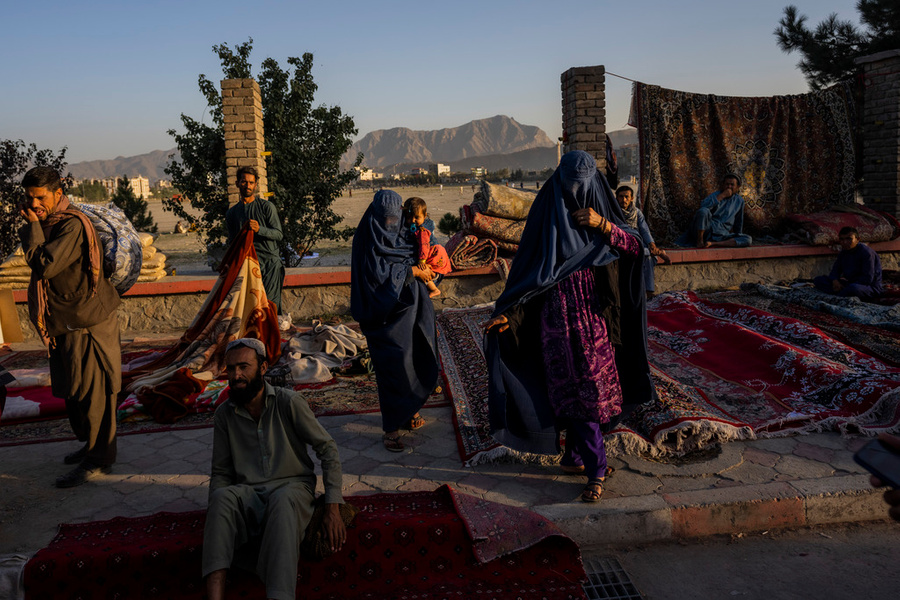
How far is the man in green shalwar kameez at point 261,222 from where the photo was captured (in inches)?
264

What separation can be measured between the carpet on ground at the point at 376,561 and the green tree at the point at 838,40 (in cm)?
1156

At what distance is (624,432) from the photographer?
4090 mm

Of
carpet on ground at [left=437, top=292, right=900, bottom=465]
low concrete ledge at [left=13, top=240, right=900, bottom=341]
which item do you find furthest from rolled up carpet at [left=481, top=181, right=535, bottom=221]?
carpet on ground at [left=437, top=292, right=900, bottom=465]

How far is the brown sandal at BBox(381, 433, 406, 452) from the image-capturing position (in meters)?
4.29

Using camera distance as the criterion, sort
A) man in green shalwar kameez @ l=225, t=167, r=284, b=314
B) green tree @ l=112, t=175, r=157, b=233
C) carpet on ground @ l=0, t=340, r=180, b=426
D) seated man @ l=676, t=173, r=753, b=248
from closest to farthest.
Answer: carpet on ground @ l=0, t=340, r=180, b=426
man in green shalwar kameez @ l=225, t=167, r=284, b=314
seated man @ l=676, t=173, r=753, b=248
green tree @ l=112, t=175, r=157, b=233

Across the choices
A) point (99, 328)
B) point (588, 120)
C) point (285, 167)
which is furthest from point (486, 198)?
point (99, 328)

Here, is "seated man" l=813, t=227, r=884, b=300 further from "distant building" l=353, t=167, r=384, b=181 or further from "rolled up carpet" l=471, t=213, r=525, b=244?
"distant building" l=353, t=167, r=384, b=181

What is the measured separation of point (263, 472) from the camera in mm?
2920

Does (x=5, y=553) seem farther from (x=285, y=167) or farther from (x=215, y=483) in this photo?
(x=285, y=167)

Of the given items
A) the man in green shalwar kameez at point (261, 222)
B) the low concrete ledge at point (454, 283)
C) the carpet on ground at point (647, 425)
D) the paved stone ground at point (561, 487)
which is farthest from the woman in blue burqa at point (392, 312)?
the low concrete ledge at point (454, 283)

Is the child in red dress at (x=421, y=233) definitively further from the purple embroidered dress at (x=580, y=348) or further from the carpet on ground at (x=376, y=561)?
the carpet on ground at (x=376, y=561)

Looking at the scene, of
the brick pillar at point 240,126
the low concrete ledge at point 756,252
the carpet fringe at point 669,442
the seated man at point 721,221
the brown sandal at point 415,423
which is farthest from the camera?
the seated man at point 721,221

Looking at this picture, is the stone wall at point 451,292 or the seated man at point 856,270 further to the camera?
the stone wall at point 451,292

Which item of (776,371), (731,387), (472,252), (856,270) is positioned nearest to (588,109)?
(472,252)
